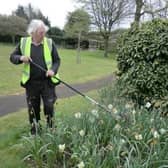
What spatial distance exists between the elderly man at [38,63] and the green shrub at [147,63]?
78.7 inches

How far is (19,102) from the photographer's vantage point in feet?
29.2

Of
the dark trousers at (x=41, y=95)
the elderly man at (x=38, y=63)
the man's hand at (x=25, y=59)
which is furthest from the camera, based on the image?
the dark trousers at (x=41, y=95)

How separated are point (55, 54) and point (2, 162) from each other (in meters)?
1.68

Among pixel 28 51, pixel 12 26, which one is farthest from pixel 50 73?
pixel 12 26

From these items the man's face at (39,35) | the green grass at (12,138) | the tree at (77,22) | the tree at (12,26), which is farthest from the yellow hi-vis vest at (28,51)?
the tree at (12,26)

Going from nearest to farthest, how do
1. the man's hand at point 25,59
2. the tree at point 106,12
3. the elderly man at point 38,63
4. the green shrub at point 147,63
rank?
the man's hand at point 25,59
the elderly man at point 38,63
the green shrub at point 147,63
the tree at point 106,12

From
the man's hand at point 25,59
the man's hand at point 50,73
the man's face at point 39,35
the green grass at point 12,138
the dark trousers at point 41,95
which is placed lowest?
the green grass at point 12,138

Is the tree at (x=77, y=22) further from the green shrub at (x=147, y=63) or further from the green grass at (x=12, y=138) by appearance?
the green grass at (x=12, y=138)

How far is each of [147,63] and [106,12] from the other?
107ft

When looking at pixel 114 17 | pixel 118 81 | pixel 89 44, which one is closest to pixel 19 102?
pixel 118 81

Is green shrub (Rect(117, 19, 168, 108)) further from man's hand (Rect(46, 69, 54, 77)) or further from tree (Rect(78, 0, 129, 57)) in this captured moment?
tree (Rect(78, 0, 129, 57))

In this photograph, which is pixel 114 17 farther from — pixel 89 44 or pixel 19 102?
pixel 19 102

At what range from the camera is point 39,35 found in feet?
15.0

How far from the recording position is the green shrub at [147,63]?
6082 millimetres
